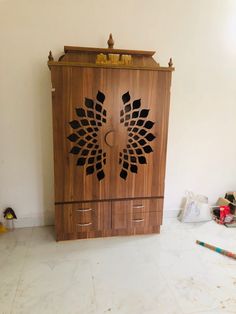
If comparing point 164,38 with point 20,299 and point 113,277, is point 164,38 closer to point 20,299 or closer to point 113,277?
point 113,277

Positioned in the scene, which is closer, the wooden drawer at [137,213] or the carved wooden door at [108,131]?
the carved wooden door at [108,131]

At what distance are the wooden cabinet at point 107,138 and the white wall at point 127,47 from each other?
299 mm

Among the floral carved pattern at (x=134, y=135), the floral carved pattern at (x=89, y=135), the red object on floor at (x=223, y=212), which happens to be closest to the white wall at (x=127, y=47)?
the red object on floor at (x=223, y=212)

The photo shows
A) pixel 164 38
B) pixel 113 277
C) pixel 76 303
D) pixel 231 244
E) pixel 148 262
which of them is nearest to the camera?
pixel 76 303

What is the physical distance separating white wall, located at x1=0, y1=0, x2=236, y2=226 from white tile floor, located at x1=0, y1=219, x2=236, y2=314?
48cm

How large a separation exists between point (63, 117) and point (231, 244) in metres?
1.82

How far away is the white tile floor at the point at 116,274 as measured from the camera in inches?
56.6

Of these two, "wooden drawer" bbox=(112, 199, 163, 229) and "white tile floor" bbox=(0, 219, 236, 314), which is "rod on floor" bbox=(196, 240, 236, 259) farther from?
"wooden drawer" bbox=(112, 199, 163, 229)

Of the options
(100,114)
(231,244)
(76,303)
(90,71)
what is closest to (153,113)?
(100,114)

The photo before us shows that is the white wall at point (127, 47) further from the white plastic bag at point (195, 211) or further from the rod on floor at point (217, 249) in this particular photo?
the rod on floor at point (217, 249)

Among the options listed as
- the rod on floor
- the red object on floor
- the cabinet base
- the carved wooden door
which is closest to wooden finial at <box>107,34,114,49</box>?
the carved wooden door

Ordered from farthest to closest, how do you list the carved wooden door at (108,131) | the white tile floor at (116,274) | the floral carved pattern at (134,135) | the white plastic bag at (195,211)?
1. the white plastic bag at (195,211)
2. the floral carved pattern at (134,135)
3. the carved wooden door at (108,131)
4. the white tile floor at (116,274)

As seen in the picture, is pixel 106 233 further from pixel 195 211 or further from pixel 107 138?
pixel 195 211

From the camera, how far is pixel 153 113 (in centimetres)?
204
